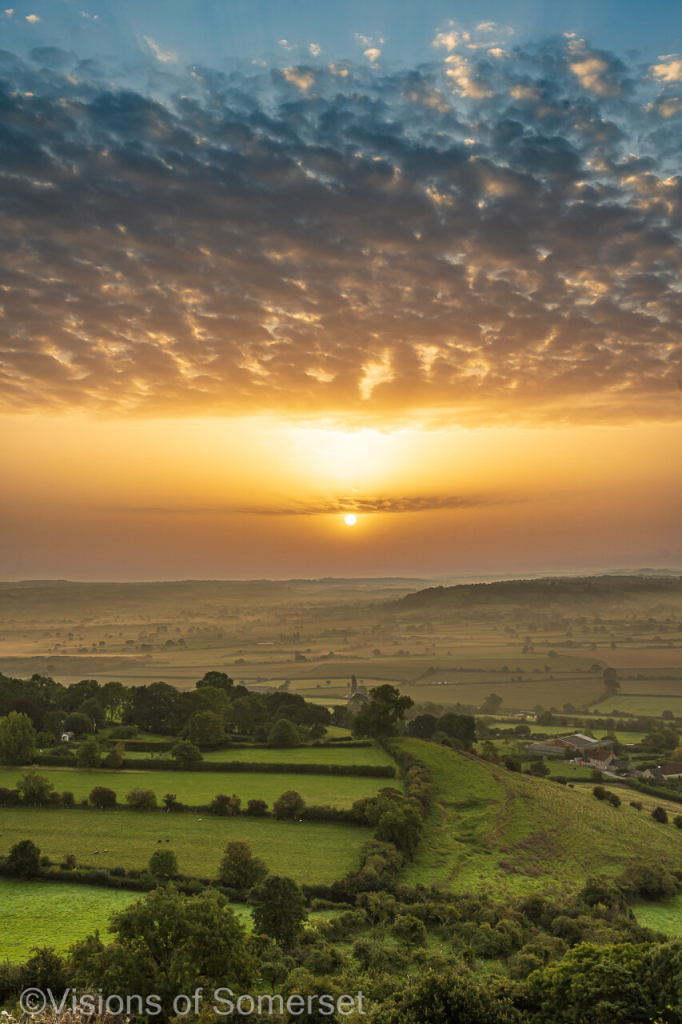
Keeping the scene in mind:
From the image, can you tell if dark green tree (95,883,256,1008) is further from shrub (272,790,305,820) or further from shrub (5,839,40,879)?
shrub (272,790,305,820)

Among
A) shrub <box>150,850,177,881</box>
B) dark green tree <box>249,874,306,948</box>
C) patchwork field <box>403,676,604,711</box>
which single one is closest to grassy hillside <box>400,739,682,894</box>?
dark green tree <box>249,874,306,948</box>

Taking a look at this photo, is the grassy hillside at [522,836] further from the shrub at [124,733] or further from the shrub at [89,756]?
the shrub at [124,733]

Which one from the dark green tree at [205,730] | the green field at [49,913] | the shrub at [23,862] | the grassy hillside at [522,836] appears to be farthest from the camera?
the dark green tree at [205,730]

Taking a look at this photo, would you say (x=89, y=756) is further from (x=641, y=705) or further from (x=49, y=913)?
(x=641, y=705)

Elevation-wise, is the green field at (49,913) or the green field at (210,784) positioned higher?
the green field at (49,913)

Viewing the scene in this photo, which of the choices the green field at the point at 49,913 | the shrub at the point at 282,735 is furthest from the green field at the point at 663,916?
the shrub at the point at 282,735

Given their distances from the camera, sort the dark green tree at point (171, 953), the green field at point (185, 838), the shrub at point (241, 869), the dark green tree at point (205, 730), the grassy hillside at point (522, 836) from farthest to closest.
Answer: the dark green tree at point (205, 730)
the grassy hillside at point (522, 836)
the green field at point (185, 838)
the shrub at point (241, 869)
the dark green tree at point (171, 953)
